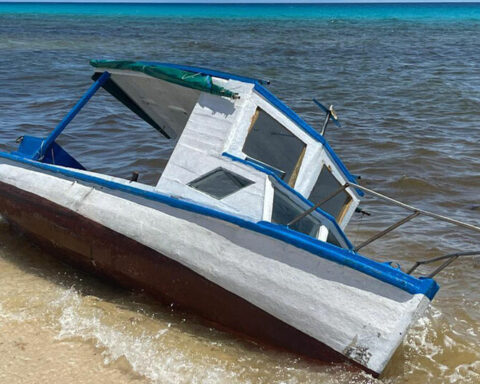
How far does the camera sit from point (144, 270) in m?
5.61

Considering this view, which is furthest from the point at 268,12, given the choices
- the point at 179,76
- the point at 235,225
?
the point at 235,225

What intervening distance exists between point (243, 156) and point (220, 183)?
36cm

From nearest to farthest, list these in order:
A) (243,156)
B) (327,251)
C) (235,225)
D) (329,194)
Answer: (327,251)
(235,225)
(243,156)
(329,194)

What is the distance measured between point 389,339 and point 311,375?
0.77 m

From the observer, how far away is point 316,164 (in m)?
6.32

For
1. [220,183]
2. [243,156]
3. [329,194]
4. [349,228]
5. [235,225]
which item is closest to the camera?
[235,225]

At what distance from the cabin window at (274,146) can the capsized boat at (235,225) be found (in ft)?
0.04

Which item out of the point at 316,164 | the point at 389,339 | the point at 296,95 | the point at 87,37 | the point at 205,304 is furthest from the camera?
the point at 87,37

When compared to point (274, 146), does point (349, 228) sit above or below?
below

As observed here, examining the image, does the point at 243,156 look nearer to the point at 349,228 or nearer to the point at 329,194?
the point at 329,194

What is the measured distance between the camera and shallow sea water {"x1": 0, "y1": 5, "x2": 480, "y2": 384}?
5.06 metres

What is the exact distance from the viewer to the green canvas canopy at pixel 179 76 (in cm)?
584

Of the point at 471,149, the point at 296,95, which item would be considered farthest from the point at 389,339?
the point at 296,95

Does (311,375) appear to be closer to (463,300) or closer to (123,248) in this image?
(123,248)
